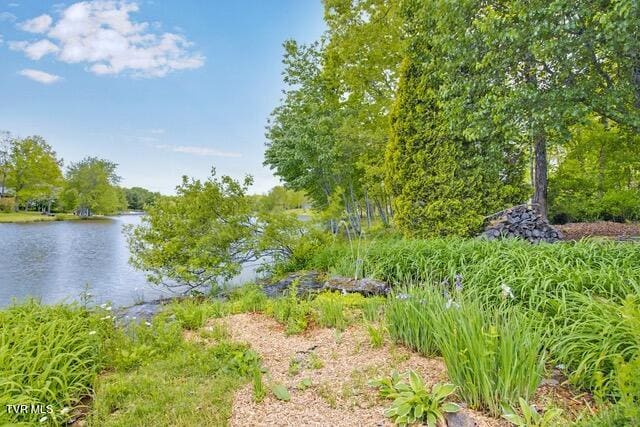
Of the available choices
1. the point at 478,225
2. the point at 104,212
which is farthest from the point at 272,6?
the point at 104,212

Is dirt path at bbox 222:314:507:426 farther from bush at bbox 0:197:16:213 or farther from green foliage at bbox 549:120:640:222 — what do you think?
bush at bbox 0:197:16:213

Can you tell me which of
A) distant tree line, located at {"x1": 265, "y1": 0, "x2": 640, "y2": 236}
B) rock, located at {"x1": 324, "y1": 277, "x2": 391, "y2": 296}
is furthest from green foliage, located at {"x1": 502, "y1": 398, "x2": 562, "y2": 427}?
distant tree line, located at {"x1": 265, "y1": 0, "x2": 640, "y2": 236}

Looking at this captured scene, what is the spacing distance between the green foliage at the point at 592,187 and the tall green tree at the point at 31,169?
37.8 m

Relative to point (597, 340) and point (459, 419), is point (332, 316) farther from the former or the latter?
point (597, 340)

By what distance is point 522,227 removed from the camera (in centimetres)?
555

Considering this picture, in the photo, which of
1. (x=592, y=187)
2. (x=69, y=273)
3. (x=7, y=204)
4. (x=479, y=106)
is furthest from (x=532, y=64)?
(x=7, y=204)

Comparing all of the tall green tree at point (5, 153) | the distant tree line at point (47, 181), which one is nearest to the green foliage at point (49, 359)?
the distant tree line at point (47, 181)

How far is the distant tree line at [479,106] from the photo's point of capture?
4.70 m

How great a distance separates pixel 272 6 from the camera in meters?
8.55

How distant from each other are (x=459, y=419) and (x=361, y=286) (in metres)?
2.87

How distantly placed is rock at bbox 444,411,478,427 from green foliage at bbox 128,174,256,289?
5212 mm

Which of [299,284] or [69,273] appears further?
[69,273]

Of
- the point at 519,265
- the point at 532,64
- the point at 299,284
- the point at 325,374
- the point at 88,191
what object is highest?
the point at 532,64

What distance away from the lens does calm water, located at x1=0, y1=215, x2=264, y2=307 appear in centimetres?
699
